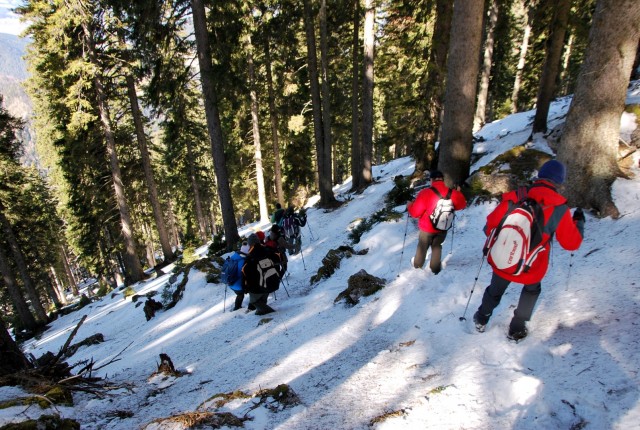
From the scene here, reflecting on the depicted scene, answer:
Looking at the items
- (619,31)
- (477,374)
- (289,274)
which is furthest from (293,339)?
(619,31)

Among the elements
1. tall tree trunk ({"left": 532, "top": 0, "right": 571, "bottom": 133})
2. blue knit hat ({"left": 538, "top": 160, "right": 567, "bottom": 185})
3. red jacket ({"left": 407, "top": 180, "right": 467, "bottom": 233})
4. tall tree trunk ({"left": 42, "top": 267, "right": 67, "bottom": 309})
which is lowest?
tall tree trunk ({"left": 42, "top": 267, "right": 67, "bottom": 309})

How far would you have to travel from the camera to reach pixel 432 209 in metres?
5.86

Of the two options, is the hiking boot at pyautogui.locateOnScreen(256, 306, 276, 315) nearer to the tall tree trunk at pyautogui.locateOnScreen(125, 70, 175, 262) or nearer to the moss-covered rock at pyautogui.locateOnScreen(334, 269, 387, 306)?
the moss-covered rock at pyautogui.locateOnScreen(334, 269, 387, 306)

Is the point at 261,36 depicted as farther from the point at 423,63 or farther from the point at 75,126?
the point at 75,126

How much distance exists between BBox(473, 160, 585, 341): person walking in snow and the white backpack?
189 cm

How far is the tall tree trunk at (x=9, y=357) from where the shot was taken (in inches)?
196

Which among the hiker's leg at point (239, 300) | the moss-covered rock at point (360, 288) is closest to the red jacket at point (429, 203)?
the moss-covered rock at point (360, 288)

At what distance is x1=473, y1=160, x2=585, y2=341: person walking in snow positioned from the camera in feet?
11.4

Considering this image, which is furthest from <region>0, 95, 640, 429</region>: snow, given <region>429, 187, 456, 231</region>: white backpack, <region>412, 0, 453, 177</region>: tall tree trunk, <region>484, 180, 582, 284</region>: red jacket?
<region>412, 0, 453, 177</region>: tall tree trunk

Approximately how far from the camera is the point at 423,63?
1422 cm

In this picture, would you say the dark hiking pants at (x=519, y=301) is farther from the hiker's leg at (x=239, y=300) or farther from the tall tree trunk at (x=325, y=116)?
the tall tree trunk at (x=325, y=116)

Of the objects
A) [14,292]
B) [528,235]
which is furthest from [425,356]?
[14,292]

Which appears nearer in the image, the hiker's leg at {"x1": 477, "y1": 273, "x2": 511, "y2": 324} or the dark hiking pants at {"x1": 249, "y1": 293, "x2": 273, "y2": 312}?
the hiker's leg at {"x1": 477, "y1": 273, "x2": 511, "y2": 324}

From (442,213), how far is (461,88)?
3.70 metres
